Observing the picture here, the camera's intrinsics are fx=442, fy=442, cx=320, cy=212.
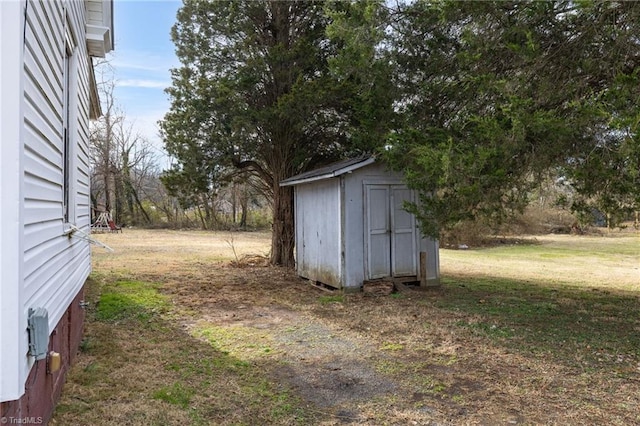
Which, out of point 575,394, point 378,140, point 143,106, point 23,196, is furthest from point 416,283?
point 143,106

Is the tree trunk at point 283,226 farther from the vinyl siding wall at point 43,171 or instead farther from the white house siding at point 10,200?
the white house siding at point 10,200

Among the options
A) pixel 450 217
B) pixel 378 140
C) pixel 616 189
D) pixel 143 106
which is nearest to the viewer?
pixel 616 189

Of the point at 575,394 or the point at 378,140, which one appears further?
the point at 378,140

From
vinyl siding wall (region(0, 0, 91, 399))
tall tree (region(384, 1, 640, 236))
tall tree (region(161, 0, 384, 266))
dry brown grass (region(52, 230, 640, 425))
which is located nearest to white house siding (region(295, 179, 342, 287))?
dry brown grass (region(52, 230, 640, 425))

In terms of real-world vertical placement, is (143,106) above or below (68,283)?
above

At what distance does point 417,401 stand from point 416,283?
532cm

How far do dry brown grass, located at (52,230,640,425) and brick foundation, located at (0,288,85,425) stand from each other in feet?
0.52

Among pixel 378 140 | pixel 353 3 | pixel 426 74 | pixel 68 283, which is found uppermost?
pixel 353 3

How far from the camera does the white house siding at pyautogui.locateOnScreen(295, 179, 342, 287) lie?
327 inches

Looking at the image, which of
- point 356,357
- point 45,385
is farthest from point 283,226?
point 45,385

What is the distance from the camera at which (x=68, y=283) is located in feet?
12.3

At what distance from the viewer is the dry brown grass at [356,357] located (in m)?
3.34

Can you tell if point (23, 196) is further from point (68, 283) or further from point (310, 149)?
point (310, 149)

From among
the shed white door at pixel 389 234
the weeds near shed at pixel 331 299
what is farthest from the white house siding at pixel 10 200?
the shed white door at pixel 389 234
